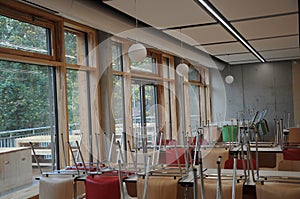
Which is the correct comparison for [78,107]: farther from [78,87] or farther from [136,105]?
[136,105]

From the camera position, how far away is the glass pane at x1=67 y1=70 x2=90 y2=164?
5.02m

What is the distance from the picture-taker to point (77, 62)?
515 centimetres

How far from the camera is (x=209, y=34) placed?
566cm

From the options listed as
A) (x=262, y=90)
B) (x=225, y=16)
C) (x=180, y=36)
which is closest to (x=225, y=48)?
(x=180, y=36)

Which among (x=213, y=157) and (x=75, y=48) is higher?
(x=75, y=48)

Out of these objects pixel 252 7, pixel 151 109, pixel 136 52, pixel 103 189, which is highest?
pixel 252 7

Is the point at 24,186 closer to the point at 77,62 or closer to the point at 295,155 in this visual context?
the point at 77,62

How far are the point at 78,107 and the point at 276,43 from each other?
4.29 m

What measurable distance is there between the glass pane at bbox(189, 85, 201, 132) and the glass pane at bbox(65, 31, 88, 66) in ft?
16.9

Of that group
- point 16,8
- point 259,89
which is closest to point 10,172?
point 16,8

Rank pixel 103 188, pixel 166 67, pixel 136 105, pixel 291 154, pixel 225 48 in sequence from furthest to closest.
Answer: pixel 166 67, pixel 225 48, pixel 136 105, pixel 291 154, pixel 103 188

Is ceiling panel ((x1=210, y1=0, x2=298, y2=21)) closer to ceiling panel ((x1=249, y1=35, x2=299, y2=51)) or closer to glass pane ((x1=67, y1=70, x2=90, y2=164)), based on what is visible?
ceiling panel ((x1=249, y1=35, x2=299, y2=51))

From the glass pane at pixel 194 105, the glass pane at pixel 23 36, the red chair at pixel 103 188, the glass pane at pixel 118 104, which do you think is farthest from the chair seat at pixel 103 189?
the glass pane at pixel 194 105

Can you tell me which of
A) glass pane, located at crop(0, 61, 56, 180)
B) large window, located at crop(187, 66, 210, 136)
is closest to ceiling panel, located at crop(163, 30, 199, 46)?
glass pane, located at crop(0, 61, 56, 180)
